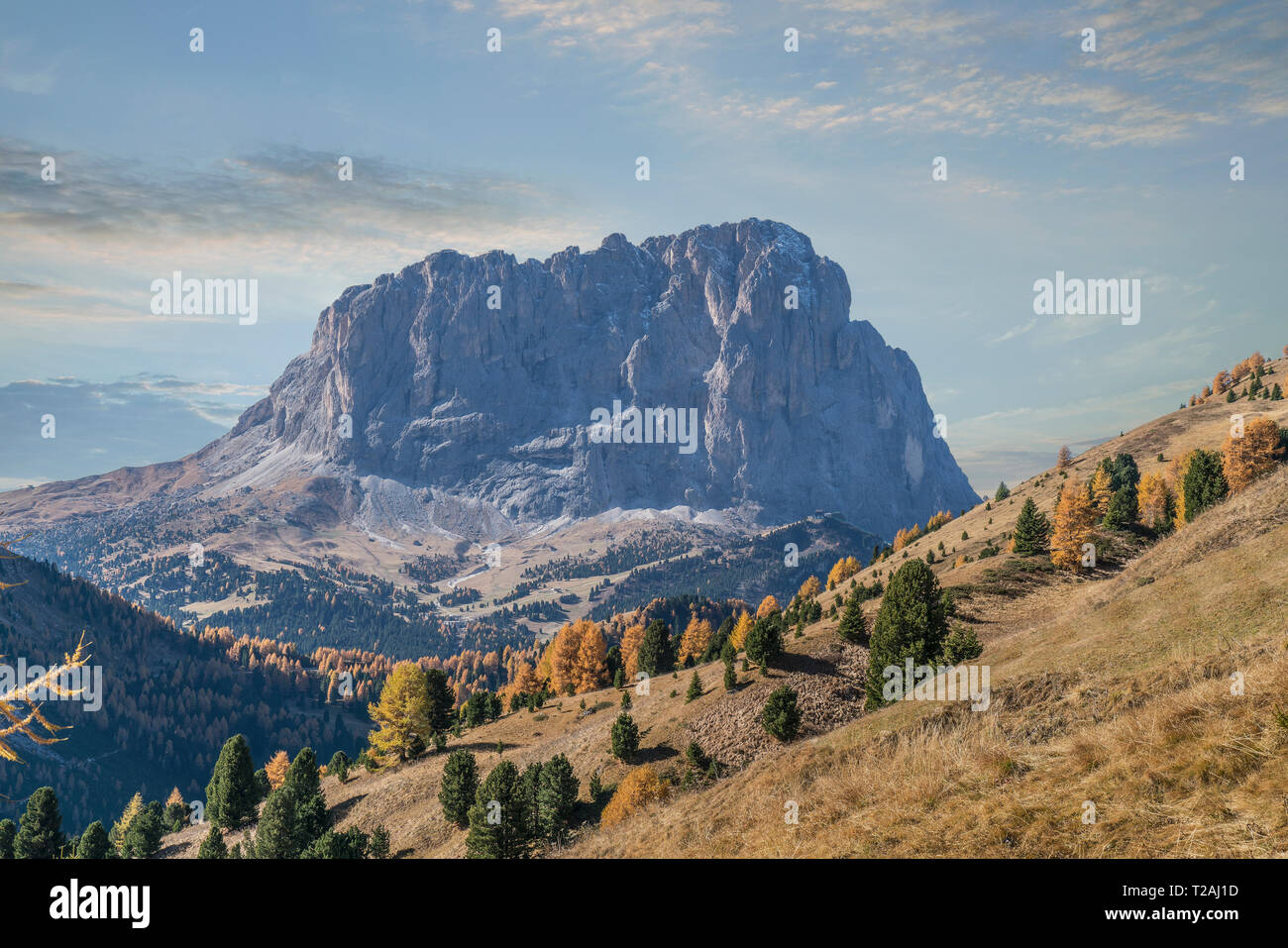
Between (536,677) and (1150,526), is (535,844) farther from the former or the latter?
(536,677)

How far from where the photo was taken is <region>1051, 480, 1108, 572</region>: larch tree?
64.4m

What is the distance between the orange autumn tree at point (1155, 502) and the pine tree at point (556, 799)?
62249mm

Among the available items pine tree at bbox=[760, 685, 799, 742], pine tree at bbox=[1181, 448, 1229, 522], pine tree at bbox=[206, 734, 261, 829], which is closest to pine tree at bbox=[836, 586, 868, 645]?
pine tree at bbox=[760, 685, 799, 742]

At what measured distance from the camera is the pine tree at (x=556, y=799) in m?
45.9

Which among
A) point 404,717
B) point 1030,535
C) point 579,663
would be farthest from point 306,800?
point 1030,535

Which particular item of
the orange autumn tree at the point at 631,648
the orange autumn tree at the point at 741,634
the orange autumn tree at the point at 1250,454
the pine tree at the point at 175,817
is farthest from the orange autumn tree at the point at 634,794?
the pine tree at the point at 175,817

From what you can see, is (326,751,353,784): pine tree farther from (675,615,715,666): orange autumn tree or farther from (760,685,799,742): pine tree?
(760,685,799,742): pine tree

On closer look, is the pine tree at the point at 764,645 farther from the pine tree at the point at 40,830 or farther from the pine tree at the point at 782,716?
the pine tree at the point at 40,830

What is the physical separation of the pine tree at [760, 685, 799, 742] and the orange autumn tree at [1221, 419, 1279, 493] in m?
49.0

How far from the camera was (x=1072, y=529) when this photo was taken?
6500cm
